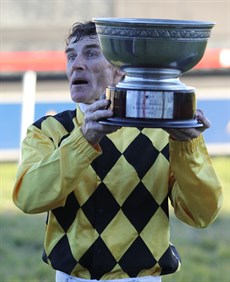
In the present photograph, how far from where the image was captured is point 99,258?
297cm

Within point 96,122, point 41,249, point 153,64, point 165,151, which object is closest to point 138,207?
point 165,151

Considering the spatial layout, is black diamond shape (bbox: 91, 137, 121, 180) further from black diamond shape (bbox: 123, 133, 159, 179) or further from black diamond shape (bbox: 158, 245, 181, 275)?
black diamond shape (bbox: 158, 245, 181, 275)

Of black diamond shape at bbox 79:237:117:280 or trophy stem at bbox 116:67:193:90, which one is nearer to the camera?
trophy stem at bbox 116:67:193:90

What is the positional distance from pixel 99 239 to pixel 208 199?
338 mm

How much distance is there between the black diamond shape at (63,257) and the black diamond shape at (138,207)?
7.8 inches

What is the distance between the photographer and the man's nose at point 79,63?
3035 mm

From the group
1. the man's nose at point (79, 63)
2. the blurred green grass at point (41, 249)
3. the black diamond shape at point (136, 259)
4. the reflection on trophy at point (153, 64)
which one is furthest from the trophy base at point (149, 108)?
the blurred green grass at point (41, 249)

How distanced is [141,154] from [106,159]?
0.35ft

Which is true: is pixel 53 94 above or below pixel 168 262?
above

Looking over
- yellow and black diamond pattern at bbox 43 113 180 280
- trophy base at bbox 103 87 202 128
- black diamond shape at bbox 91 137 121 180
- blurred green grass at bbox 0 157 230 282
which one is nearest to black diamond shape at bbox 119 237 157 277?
yellow and black diamond pattern at bbox 43 113 180 280

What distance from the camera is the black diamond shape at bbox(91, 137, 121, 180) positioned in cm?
301

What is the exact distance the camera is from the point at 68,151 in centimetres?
280

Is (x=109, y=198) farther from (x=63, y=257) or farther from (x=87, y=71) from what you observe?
(x=87, y=71)

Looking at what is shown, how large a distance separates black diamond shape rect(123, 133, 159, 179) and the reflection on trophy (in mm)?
360
